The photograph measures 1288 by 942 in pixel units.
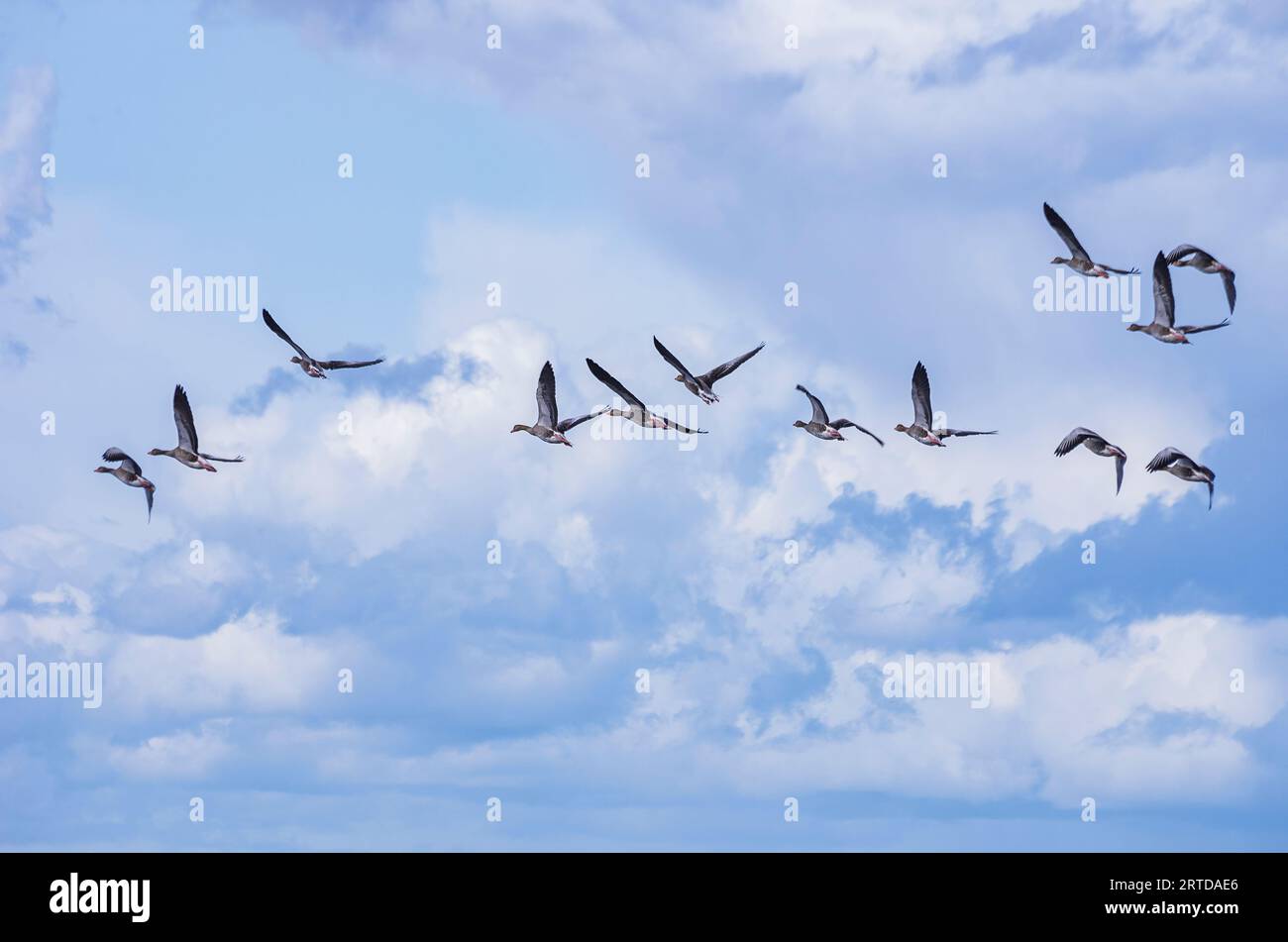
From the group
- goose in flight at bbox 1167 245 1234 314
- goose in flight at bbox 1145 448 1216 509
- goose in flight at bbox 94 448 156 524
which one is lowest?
goose in flight at bbox 1145 448 1216 509

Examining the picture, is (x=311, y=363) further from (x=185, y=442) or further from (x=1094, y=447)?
(x=1094, y=447)

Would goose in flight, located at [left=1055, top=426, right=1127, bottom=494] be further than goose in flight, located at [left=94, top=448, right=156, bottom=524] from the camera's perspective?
No

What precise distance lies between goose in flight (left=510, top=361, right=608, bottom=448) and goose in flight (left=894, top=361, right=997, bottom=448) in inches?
526

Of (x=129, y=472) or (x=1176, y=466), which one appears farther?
(x=129, y=472)

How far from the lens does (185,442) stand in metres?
74.1

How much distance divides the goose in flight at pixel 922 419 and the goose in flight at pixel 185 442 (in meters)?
29.8

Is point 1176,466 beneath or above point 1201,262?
Result: beneath

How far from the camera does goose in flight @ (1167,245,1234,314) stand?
6638 cm

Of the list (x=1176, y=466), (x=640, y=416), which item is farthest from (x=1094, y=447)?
(x=640, y=416)

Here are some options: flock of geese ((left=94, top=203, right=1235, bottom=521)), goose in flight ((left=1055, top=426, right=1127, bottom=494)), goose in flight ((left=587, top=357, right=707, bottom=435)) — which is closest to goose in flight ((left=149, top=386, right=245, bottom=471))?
flock of geese ((left=94, top=203, right=1235, bottom=521))

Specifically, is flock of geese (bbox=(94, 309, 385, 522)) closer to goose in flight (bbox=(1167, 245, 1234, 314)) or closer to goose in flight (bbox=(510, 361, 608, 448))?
goose in flight (bbox=(510, 361, 608, 448))

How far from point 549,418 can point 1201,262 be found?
1087 inches

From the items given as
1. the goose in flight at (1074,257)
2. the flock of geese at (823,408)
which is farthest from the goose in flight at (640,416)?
the goose in flight at (1074,257)
